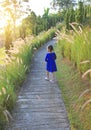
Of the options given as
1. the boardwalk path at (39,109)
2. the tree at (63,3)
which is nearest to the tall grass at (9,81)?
the boardwalk path at (39,109)

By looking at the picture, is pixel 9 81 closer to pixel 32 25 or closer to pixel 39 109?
pixel 39 109

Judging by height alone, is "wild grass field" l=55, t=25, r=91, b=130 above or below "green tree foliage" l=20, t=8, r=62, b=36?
above

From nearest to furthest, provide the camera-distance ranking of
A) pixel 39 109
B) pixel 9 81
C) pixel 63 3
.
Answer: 1. pixel 39 109
2. pixel 9 81
3. pixel 63 3

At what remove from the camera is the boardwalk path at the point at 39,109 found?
6574mm

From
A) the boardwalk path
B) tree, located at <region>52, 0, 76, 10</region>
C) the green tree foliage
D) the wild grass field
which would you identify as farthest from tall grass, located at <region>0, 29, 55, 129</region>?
tree, located at <region>52, 0, 76, 10</region>

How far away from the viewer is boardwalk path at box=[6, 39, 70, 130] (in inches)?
259

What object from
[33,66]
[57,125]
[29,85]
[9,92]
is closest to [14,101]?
[9,92]

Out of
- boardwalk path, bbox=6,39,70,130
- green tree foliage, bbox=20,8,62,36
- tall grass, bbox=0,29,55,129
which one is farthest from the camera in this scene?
green tree foliage, bbox=20,8,62,36

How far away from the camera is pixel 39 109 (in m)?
7.62

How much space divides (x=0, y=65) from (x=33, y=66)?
533 centimetres

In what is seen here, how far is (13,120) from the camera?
690cm

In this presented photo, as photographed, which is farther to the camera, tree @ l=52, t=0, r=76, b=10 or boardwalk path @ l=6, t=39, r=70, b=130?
tree @ l=52, t=0, r=76, b=10

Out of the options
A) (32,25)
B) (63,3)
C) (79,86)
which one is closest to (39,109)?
(79,86)

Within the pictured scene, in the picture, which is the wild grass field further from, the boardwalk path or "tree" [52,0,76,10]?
"tree" [52,0,76,10]
